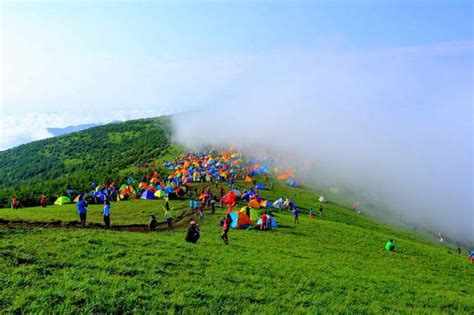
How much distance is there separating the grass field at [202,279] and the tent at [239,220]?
815 cm

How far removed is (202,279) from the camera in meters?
17.0

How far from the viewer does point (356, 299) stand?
56.9 feet

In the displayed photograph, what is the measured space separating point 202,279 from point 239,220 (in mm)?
22251

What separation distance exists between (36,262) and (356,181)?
9054cm

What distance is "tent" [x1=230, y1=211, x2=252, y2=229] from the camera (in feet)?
127

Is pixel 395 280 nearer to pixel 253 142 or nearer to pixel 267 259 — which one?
pixel 267 259

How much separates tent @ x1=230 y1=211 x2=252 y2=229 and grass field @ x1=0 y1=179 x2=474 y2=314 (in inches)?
321

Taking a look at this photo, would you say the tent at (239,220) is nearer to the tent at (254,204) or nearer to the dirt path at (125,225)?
the dirt path at (125,225)

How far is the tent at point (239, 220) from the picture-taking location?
38781 millimetres

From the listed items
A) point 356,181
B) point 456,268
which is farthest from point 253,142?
point 456,268

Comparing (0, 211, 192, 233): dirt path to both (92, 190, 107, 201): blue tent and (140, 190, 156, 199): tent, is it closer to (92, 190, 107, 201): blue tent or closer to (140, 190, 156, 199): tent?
(140, 190, 156, 199): tent

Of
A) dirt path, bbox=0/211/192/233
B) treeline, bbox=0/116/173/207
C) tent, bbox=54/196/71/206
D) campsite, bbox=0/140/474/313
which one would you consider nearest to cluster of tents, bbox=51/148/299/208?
tent, bbox=54/196/71/206

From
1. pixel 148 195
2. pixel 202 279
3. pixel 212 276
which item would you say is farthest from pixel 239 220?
pixel 148 195

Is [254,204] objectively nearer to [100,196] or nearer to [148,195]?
[148,195]
